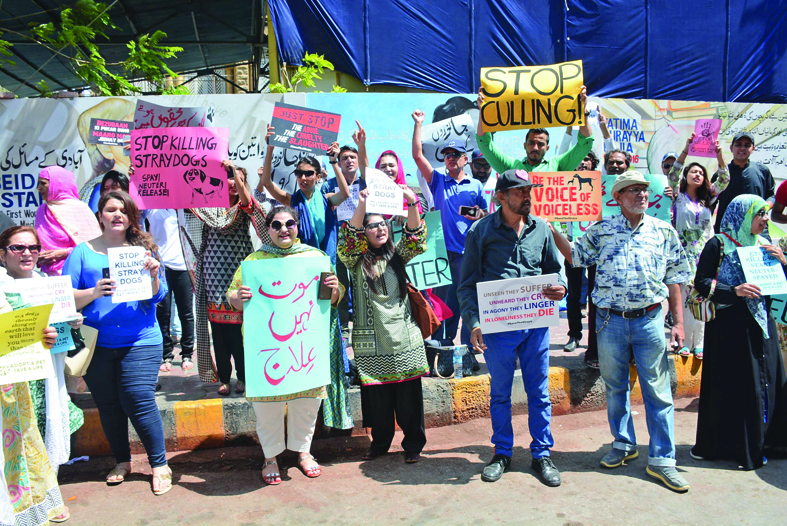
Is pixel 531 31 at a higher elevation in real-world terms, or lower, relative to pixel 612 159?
higher

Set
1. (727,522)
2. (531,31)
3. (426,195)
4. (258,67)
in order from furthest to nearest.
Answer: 1. (258,67)
2. (531,31)
3. (426,195)
4. (727,522)

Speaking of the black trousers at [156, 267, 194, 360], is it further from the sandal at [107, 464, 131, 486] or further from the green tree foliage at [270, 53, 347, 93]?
the green tree foliage at [270, 53, 347, 93]

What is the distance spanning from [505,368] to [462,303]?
1.74 feet

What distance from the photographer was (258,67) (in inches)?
538

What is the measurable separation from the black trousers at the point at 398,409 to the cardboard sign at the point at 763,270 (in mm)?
2440

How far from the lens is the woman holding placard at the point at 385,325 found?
4336mm

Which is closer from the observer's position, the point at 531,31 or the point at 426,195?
the point at 426,195

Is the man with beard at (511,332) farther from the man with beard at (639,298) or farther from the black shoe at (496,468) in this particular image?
the man with beard at (639,298)

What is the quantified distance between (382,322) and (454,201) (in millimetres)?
1840

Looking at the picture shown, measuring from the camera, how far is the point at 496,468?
4.09 metres

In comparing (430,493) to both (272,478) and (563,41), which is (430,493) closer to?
(272,478)

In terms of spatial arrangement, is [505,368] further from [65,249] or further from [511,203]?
[65,249]

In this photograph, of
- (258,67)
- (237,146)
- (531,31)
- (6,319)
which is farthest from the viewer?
(258,67)

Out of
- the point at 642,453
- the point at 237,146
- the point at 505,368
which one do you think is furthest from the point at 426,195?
the point at 237,146
